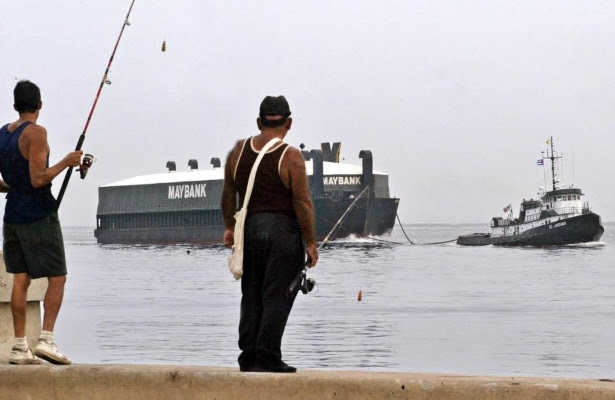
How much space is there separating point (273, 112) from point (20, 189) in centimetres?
136

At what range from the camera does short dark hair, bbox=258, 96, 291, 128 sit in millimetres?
6137

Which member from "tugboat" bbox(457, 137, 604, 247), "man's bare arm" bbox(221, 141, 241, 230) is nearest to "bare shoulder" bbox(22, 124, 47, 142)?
"man's bare arm" bbox(221, 141, 241, 230)

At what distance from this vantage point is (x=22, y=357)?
6359 millimetres

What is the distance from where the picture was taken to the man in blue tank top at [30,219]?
246 inches

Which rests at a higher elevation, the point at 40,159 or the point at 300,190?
the point at 40,159

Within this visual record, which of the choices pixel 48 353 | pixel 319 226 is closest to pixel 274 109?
pixel 48 353

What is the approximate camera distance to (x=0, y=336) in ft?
22.5

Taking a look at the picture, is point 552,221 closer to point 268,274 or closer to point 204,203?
point 204,203

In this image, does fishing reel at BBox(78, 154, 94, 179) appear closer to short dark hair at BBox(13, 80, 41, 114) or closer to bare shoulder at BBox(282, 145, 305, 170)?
short dark hair at BBox(13, 80, 41, 114)

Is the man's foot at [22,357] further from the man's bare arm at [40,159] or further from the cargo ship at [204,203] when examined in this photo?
the cargo ship at [204,203]

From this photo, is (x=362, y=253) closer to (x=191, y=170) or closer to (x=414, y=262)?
(x=414, y=262)

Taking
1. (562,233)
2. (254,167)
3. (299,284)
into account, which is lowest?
(562,233)

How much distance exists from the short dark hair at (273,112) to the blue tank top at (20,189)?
1.15 metres

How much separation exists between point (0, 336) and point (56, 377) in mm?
957
